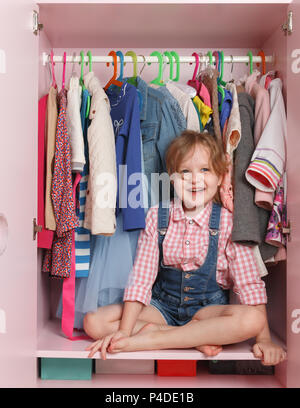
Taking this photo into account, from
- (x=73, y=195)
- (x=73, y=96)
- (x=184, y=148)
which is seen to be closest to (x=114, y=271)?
(x=73, y=195)

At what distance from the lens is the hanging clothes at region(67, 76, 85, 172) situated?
1530mm

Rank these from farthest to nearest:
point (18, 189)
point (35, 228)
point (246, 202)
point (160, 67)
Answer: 1. point (160, 67)
2. point (246, 202)
3. point (35, 228)
4. point (18, 189)

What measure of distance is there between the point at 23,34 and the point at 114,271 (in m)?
0.79

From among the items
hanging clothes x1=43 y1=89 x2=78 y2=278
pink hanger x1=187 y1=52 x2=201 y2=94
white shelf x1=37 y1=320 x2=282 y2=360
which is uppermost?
pink hanger x1=187 y1=52 x2=201 y2=94

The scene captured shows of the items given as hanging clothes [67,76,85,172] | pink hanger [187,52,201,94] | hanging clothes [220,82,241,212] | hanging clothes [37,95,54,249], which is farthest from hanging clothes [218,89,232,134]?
hanging clothes [37,95,54,249]

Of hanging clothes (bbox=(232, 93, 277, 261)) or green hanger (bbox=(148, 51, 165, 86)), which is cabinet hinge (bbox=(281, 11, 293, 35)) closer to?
hanging clothes (bbox=(232, 93, 277, 261))

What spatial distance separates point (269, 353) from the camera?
1.47 m

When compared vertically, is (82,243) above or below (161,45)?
below

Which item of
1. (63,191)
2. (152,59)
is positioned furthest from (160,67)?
(63,191)

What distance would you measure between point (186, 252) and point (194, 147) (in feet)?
1.17

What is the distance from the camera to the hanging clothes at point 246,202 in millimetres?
1539

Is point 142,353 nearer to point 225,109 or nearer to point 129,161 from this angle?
point 129,161

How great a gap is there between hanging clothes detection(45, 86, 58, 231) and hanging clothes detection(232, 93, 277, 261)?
0.60 m

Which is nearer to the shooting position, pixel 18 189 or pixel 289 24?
pixel 18 189
